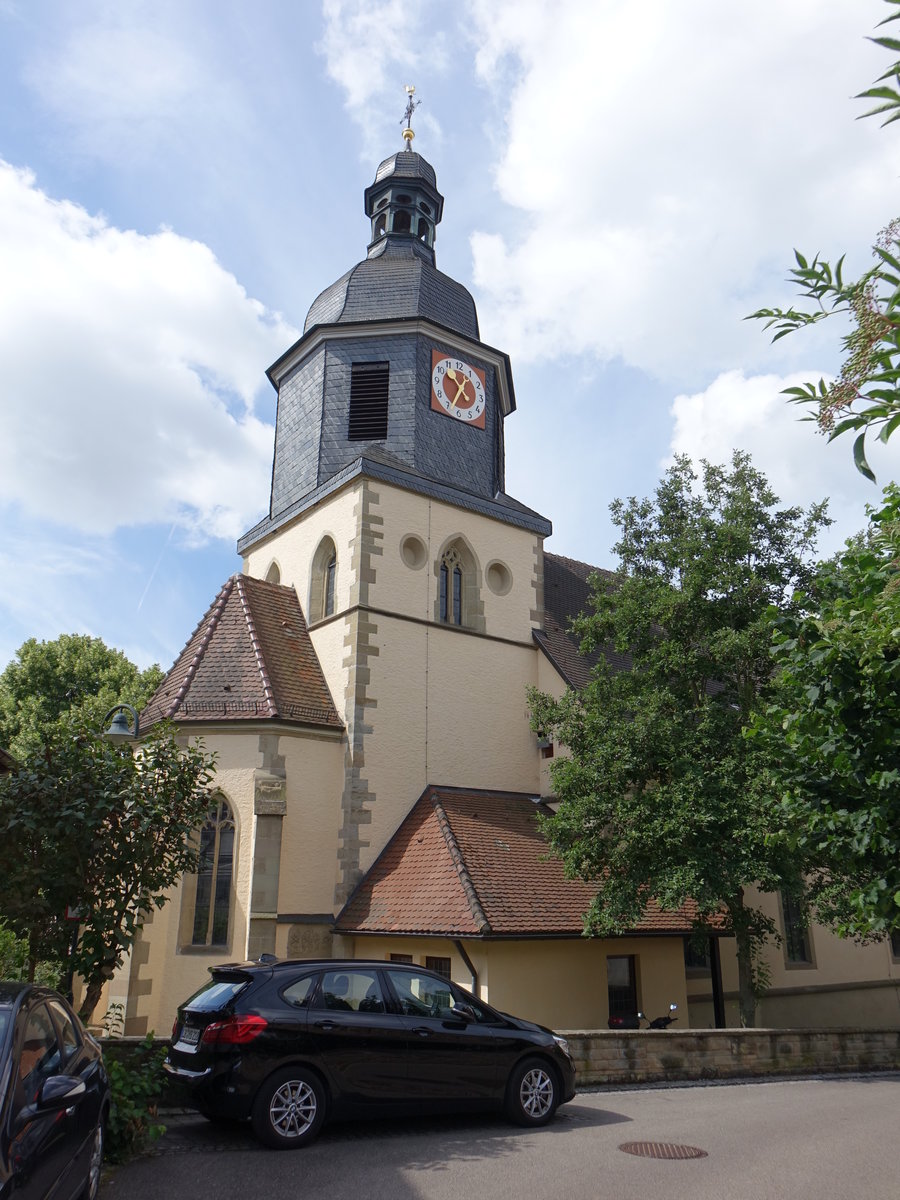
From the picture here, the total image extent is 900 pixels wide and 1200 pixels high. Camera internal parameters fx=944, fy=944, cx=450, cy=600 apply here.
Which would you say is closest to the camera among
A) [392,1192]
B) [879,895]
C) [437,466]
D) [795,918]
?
[392,1192]

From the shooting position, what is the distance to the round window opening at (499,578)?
19.6 meters

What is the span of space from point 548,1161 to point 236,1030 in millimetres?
2482

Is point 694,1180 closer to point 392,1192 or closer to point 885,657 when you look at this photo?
point 392,1192

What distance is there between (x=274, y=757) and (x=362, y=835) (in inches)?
77.7

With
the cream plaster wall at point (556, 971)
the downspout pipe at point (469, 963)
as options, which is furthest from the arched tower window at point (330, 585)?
the downspout pipe at point (469, 963)

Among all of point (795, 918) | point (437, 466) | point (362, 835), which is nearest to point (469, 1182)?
point (362, 835)

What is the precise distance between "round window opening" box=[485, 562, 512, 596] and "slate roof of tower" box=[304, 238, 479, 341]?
5.06 m

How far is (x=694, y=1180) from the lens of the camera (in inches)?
257

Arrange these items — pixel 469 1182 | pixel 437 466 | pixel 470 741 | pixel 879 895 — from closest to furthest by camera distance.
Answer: pixel 469 1182 < pixel 879 895 < pixel 470 741 < pixel 437 466

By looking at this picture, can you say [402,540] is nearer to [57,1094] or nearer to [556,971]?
[556,971]

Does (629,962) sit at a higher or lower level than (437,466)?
lower

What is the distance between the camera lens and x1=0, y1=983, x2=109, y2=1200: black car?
3727mm

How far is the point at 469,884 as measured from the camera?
13.7 m

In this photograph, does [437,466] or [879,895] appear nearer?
[879,895]
